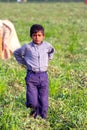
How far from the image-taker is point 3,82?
25.1 ft

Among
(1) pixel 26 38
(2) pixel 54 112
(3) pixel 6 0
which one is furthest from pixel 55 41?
(3) pixel 6 0

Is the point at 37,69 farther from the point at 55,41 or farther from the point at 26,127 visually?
the point at 55,41

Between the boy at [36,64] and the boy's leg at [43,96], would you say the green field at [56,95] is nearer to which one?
the boy's leg at [43,96]

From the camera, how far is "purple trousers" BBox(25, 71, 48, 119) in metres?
5.88

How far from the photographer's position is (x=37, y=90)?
6.00 meters

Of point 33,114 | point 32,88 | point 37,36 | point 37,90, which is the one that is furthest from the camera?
point 33,114

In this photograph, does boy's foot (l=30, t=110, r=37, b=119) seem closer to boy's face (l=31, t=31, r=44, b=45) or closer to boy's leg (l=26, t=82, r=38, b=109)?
boy's leg (l=26, t=82, r=38, b=109)

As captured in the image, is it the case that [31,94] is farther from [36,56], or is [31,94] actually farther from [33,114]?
[36,56]

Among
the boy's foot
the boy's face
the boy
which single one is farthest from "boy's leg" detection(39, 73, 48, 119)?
the boy's face

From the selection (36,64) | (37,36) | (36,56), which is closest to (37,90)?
(36,64)

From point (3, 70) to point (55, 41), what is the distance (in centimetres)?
484

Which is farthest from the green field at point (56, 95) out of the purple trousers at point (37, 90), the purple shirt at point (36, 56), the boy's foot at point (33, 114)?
the purple shirt at point (36, 56)

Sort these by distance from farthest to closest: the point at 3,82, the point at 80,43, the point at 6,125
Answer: the point at 80,43 < the point at 3,82 < the point at 6,125

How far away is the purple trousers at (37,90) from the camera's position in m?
5.88
